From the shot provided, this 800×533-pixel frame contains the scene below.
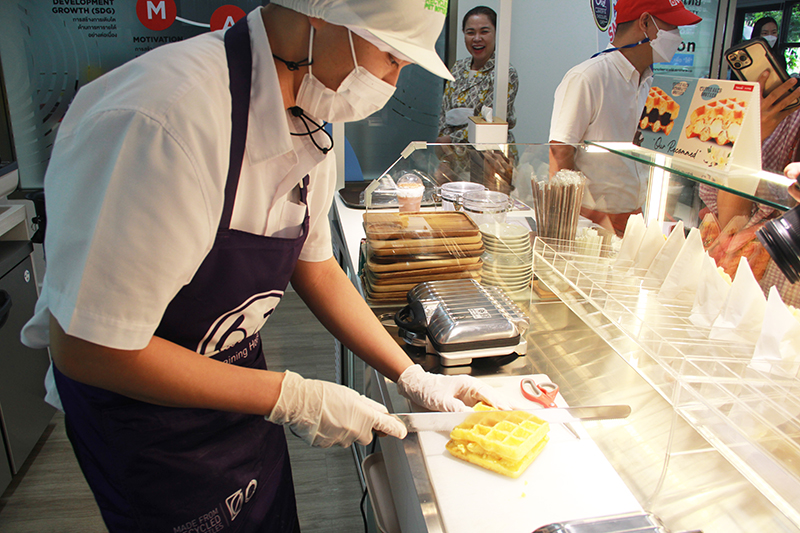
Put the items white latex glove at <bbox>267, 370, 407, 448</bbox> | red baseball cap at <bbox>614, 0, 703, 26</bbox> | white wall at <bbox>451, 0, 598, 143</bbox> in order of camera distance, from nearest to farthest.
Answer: white latex glove at <bbox>267, 370, 407, 448</bbox> < red baseball cap at <bbox>614, 0, 703, 26</bbox> < white wall at <bbox>451, 0, 598, 143</bbox>

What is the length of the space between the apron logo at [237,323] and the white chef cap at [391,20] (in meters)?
0.52

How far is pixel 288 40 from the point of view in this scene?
3.09ft

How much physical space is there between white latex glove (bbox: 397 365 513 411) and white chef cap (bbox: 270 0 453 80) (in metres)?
0.62

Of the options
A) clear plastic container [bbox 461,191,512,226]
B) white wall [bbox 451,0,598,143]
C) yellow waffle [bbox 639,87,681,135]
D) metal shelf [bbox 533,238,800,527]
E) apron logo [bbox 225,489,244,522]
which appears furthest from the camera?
white wall [bbox 451,0,598,143]

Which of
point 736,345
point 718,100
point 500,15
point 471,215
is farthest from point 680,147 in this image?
point 500,15

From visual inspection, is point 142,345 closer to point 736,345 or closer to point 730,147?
point 736,345

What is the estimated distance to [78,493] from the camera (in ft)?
7.55

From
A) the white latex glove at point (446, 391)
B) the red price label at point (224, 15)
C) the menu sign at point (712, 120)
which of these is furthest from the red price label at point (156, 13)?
the white latex glove at point (446, 391)

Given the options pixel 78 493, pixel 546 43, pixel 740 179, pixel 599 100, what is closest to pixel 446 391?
pixel 740 179

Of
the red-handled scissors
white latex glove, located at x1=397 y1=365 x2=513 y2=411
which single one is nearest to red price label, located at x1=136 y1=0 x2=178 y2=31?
white latex glove, located at x1=397 y1=365 x2=513 y2=411

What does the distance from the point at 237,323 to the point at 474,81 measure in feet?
12.4

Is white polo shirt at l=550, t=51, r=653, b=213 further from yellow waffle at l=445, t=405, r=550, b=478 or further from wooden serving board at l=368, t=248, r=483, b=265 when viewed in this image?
yellow waffle at l=445, t=405, r=550, b=478

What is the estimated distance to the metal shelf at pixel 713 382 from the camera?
735mm

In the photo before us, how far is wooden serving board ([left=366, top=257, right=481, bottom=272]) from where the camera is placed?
158cm
